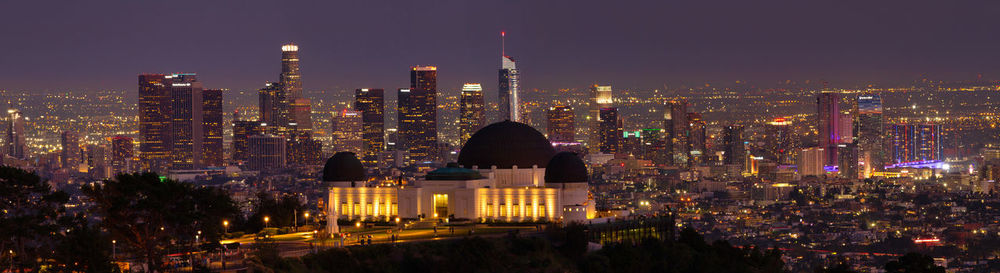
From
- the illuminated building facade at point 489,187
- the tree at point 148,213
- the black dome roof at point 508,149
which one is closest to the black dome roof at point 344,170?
the illuminated building facade at point 489,187

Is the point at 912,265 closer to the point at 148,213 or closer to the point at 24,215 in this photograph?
the point at 148,213

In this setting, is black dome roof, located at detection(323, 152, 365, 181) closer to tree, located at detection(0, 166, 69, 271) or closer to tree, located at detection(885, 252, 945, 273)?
tree, located at detection(0, 166, 69, 271)

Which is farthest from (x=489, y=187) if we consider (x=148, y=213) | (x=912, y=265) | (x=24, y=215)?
(x=24, y=215)

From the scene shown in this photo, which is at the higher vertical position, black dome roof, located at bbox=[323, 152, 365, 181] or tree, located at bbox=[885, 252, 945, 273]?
black dome roof, located at bbox=[323, 152, 365, 181]

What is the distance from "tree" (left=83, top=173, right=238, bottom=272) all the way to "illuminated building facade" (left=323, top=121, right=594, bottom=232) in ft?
36.3

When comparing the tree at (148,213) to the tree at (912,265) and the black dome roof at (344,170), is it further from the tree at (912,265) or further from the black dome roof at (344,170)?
the tree at (912,265)

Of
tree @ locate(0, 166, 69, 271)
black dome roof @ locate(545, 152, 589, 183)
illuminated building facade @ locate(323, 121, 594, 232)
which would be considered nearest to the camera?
tree @ locate(0, 166, 69, 271)

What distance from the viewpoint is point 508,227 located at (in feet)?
252

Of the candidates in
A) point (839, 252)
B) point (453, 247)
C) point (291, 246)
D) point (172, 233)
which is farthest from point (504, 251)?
point (839, 252)

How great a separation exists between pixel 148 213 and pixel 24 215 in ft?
18.3

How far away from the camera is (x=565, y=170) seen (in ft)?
269

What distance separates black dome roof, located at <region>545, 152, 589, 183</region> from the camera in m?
81.9

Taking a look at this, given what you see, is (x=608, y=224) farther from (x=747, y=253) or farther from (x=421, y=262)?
(x=421, y=262)

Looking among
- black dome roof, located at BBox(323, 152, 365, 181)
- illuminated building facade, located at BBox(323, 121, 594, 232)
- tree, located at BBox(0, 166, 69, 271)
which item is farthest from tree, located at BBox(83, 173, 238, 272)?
black dome roof, located at BBox(323, 152, 365, 181)
